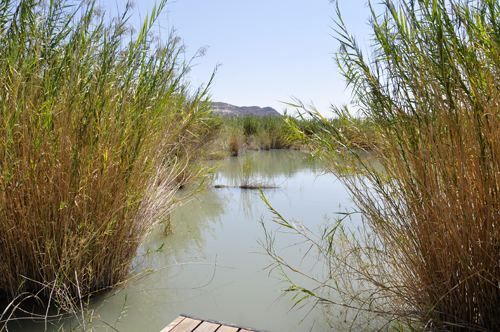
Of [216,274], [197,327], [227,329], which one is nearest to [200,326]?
[197,327]

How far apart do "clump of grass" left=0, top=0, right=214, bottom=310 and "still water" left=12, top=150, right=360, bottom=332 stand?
298 millimetres

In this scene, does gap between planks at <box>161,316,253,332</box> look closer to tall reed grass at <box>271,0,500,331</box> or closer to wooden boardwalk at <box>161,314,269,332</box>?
wooden boardwalk at <box>161,314,269,332</box>

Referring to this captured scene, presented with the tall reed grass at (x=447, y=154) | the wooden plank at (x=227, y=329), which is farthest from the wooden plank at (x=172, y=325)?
the tall reed grass at (x=447, y=154)

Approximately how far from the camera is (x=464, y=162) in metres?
1.58

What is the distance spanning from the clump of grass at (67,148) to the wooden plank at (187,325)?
1.91 feet

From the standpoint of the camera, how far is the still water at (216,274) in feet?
7.52

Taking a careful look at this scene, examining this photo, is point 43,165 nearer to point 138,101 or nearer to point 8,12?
point 138,101

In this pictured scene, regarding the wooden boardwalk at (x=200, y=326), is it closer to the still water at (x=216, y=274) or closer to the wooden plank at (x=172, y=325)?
the wooden plank at (x=172, y=325)

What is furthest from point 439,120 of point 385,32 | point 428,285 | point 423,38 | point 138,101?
point 138,101

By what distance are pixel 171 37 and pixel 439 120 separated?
1.86 meters

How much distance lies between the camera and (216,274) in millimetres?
2922

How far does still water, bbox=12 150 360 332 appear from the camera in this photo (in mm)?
2293

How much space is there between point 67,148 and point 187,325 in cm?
114

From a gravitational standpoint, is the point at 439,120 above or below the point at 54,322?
above
